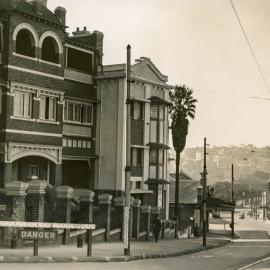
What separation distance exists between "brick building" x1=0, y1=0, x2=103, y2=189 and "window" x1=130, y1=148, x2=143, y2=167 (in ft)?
9.33

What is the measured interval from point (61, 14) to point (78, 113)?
6.74 m

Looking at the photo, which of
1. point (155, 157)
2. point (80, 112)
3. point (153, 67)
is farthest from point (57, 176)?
point (153, 67)

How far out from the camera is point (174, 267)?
22.1 metres

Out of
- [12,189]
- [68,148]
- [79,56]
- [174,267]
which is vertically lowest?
[174,267]

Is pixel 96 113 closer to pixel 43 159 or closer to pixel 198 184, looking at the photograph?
pixel 43 159

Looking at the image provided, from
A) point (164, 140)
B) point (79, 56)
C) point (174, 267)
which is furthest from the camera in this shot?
point (164, 140)

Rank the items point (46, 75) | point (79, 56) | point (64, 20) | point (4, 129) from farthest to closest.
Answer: point (79, 56) < point (64, 20) < point (46, 75) < point (4, 129)

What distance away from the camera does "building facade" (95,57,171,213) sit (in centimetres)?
4069

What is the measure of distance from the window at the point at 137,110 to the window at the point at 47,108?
295 inches

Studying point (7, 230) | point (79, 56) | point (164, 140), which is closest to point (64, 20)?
point (79, 56)

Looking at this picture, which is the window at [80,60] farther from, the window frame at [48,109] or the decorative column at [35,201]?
the decorative column at [35,201]

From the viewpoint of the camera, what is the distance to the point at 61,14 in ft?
122

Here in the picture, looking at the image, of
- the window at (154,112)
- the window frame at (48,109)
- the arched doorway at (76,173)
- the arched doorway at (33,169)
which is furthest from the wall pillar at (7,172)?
the window at (154,112)

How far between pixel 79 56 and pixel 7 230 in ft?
59.1
